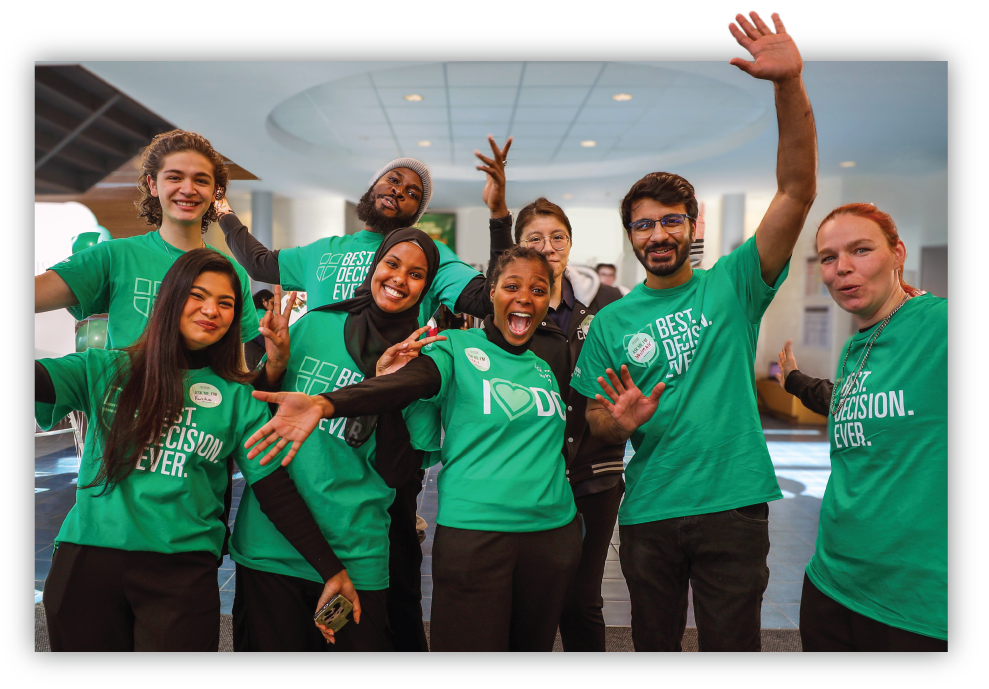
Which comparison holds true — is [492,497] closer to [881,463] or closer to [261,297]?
[881,463]

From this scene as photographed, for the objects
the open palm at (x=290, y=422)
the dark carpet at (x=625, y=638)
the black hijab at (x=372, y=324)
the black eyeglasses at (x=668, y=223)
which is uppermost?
the black eyeglasses at (x=668, y=223)

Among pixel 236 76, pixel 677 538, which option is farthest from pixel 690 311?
pixel 236 76

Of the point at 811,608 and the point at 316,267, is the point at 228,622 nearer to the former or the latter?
the point at 316,267

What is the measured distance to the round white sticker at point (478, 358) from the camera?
5.42 ft

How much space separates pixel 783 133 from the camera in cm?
150

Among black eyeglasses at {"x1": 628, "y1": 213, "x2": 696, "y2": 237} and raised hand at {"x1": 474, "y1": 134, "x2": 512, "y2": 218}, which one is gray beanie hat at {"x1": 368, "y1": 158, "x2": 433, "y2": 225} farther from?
black eyeglasses at {"x1": 628, "y1": 213, "x2": 696, "y2": 237}

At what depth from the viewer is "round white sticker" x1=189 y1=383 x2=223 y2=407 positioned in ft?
5.17

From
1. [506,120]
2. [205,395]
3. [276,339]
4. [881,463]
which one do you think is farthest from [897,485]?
[506,120]

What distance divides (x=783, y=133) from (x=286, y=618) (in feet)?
5.96

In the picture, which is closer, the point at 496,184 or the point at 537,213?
A: the point at 496,184

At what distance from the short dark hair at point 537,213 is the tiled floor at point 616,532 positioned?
0.95 metres

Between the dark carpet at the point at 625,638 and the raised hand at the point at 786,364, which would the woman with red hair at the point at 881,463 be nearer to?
the raised hand at the point at 786,364
